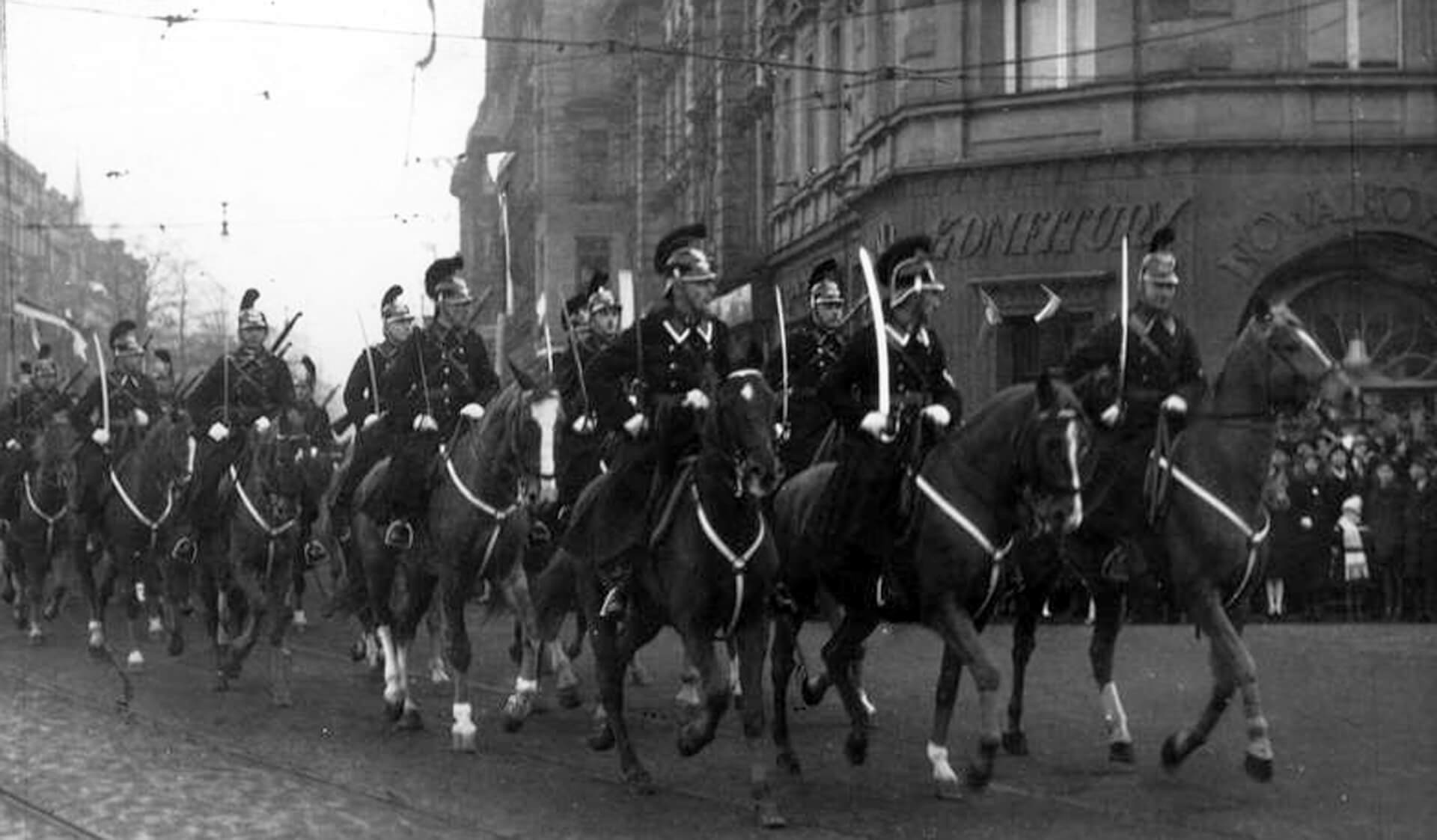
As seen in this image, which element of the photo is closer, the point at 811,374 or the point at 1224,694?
the point at 1224,694

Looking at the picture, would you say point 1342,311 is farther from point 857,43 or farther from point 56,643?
point 56,643

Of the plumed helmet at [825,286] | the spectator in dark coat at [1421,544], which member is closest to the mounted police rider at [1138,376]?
the plumed helmet at [825,286]

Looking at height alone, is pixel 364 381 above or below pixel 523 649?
above

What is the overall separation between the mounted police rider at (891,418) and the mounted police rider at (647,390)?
0.85 metres

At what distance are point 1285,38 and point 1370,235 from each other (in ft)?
9.55

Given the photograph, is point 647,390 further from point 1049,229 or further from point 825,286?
point 1049,229

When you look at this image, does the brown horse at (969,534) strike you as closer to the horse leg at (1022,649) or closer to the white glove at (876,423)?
the white glove at (876,423)

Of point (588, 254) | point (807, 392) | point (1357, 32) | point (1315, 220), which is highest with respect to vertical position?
point (1357, 32)

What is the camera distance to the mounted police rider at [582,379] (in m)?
14.8

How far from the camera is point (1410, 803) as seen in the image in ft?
37.8

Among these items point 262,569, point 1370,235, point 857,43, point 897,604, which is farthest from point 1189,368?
point 857,43

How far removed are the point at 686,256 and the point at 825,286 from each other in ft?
10.6

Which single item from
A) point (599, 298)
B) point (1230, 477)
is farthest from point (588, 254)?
point (1230, 477)

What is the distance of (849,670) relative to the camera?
13227 millimetres
